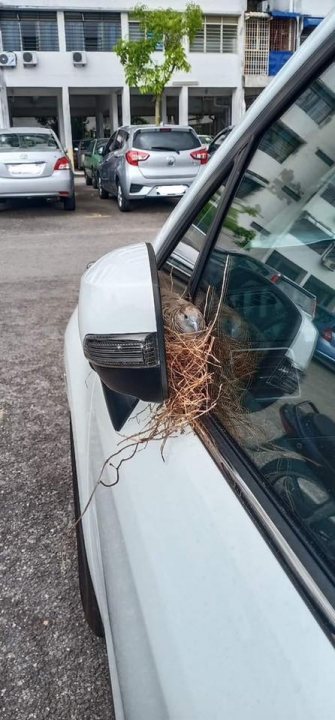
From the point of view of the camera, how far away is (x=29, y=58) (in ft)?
96.3

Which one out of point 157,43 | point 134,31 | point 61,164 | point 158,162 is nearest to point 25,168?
point 61,164

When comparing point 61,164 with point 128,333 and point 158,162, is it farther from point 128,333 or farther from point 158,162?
point 128,333

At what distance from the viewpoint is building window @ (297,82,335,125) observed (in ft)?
3.91

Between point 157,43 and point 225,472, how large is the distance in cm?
2259

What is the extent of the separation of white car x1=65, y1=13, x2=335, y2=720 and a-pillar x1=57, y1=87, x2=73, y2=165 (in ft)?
102

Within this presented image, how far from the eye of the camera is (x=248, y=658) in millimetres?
818

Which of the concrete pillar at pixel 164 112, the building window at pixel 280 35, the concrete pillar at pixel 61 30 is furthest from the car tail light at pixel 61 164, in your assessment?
the concrete pillar at pixel 164 112

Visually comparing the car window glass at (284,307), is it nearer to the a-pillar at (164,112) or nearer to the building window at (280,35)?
the building window at (280,35)

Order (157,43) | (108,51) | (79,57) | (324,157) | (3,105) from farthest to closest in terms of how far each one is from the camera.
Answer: (3,105)
(108,51)
(79,57)
(157,43)
(324,157)

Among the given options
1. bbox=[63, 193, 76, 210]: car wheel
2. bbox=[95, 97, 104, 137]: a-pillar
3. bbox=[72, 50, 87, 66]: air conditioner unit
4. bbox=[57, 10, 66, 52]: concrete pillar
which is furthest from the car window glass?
bbox=[95, 97, 104, 137]: a-pillar

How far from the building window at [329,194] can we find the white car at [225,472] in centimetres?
1

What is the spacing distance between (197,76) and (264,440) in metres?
33.6

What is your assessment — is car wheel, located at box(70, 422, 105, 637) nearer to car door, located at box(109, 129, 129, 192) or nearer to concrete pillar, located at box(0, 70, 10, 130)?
car door, located at box(109, 129, 129, 192)

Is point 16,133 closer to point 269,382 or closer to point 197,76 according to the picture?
point 269,382
